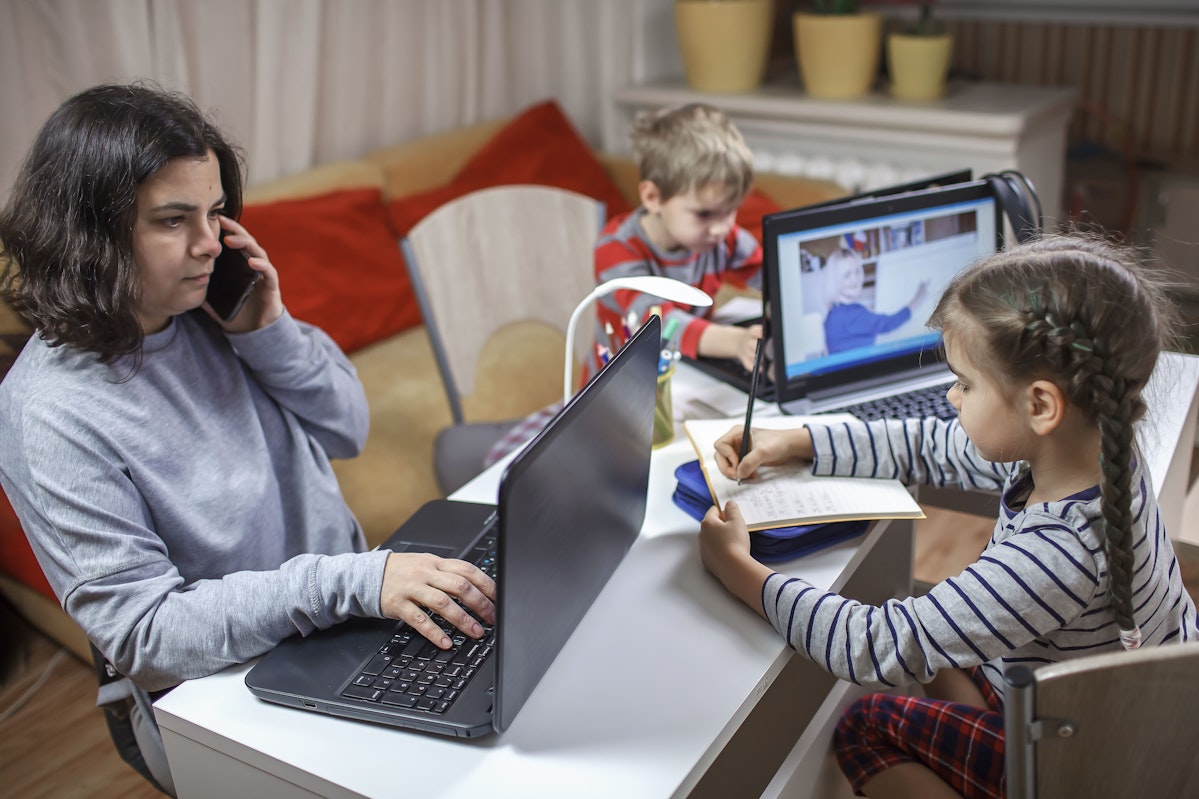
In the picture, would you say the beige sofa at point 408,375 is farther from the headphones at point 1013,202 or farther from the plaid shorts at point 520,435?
the headphones at point 1013,202

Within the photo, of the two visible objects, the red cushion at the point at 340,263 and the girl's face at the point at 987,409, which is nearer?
the girl's face at the point at 987,409

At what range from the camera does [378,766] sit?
37.1 inches

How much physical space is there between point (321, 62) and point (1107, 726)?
261 cm

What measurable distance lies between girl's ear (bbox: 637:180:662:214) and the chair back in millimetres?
258

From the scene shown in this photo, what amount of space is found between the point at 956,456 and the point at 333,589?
0.77 meters

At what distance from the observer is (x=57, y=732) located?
1.97 metres

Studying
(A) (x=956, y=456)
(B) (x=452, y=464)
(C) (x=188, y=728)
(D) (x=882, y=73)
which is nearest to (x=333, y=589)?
(C) (x=188, y=728)

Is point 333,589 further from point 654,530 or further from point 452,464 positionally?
point 452,464

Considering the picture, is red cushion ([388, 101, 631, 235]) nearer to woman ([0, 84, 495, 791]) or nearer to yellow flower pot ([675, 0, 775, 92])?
yellow flower pot ([675, 0, 775, 92])

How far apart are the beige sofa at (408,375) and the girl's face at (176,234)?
0.75m

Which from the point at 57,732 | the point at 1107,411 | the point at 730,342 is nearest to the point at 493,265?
the point at 730,342

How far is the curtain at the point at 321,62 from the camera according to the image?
2262mm

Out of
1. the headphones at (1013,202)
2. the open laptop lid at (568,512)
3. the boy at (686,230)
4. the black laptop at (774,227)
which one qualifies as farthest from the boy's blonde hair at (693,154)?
the open laptop lid at (568,512)

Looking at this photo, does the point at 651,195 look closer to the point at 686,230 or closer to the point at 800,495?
the point at 686,230
